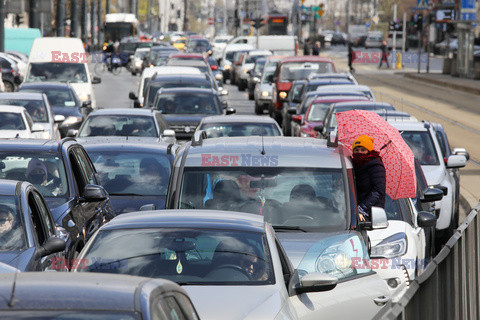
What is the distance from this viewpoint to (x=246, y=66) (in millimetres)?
51312

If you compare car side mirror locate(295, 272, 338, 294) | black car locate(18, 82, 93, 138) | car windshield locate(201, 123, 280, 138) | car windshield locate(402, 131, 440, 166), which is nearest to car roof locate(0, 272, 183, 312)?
car side mirror locate(295, 272, 338, 294)

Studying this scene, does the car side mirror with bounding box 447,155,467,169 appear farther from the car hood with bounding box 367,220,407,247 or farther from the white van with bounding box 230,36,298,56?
the white van with bounding box 230,36,298,56

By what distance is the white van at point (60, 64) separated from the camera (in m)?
33.3

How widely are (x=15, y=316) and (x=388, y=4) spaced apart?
10426 centimetres

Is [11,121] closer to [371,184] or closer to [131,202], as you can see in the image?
[131,202]

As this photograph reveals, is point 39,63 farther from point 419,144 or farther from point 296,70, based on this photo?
point 419,144

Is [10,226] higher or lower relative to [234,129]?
higher

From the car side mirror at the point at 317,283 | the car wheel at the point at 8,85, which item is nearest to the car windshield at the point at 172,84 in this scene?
the car wheel at the point at 8,85

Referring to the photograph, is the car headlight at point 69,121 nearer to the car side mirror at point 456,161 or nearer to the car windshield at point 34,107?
the car windshield at point 34,107

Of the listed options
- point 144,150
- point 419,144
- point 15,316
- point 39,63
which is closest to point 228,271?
point 15,316

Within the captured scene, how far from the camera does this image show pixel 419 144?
15.8 m

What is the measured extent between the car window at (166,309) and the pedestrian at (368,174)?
547 centimetres

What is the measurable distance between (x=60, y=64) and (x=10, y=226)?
83.9ft

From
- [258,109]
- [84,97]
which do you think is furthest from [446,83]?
[84,97]
